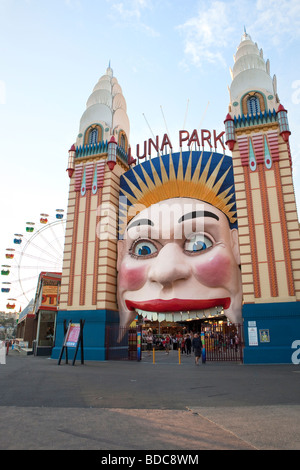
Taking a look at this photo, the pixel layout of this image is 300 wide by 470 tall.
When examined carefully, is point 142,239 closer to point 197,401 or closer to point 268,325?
point 268,325

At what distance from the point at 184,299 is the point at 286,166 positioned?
845cm

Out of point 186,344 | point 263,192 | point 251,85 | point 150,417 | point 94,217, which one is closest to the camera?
point 150,417

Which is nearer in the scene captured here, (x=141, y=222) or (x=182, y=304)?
(x=182, y=304)

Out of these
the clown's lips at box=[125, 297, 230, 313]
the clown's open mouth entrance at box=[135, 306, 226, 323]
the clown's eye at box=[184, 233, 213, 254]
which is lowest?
the clown's open mouth entrance at box=[135, 306, 226, 323]

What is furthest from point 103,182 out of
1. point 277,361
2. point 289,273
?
point 277,361

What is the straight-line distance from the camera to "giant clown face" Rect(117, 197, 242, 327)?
16984 mm

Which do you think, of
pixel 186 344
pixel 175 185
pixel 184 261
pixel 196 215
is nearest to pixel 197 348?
pixel 184 261

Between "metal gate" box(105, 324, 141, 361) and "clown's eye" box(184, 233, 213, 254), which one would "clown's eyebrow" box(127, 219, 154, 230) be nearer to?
"clown's eye" box(184, 233, 213, 254)

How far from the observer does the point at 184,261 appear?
17.3 metres

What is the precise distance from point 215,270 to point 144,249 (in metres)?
4.17

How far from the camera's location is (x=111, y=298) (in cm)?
1953

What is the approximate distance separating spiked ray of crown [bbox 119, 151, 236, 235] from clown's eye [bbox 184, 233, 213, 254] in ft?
6.00

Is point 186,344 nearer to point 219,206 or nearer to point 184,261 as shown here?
point 184,261

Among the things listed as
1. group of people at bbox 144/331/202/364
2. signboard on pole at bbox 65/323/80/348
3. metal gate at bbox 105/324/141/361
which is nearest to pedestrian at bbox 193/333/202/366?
group of people at bbox 144/331/202/364
